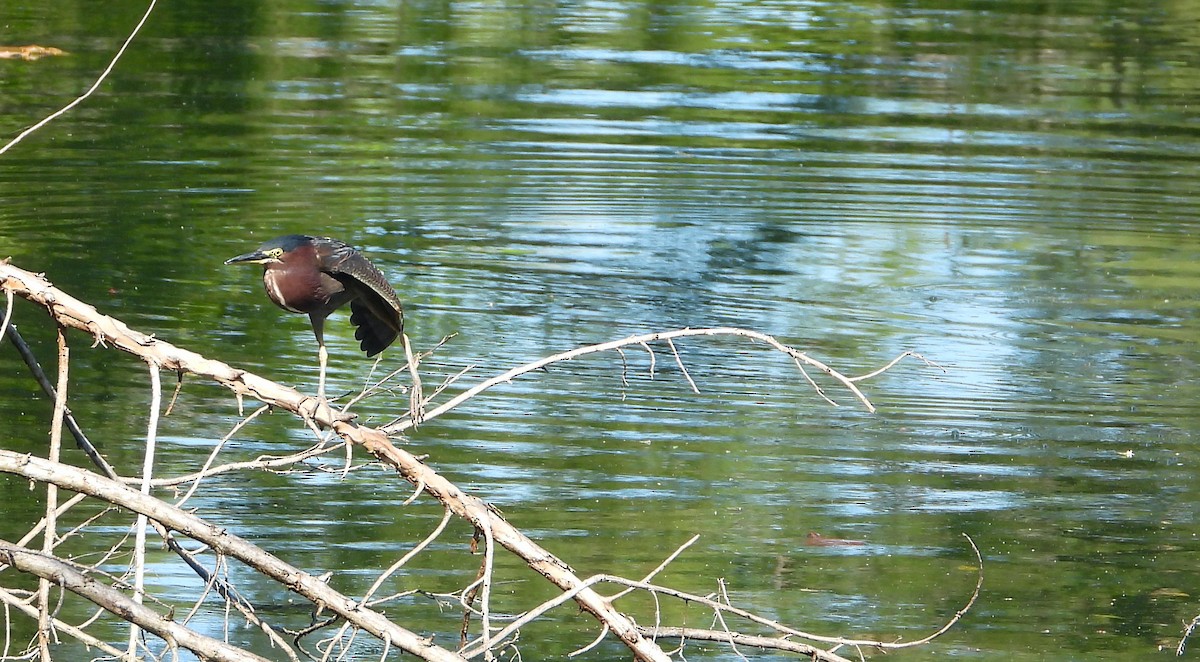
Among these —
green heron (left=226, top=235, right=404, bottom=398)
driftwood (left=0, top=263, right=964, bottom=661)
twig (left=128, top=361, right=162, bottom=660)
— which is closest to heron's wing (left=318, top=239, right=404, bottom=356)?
green heron (left=226, top=235, right=404, bottom=398)

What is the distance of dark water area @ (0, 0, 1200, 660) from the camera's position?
6559mm

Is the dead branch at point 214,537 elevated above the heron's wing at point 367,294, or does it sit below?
below

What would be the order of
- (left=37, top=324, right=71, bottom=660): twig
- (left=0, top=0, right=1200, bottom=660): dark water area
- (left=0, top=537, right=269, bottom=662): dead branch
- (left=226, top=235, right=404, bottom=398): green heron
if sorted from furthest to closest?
(left=0, top=0, right=1200, bottom=660): dark water area < (left=226, top=235, right=404, bottom=398): green heron < (left=37, top=324, right=71, bottom=660): twig < (left=0, top=537, right=269, bottom=662): dead branch

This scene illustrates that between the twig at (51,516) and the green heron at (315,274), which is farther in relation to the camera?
the green heron at (315,274)

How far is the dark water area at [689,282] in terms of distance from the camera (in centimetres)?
656

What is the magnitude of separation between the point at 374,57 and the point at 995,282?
799 cm

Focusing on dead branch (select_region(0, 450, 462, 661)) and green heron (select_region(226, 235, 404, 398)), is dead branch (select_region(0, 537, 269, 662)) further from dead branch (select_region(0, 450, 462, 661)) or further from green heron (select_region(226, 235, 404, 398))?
green heron (select_region(226, 235, 404, 398))

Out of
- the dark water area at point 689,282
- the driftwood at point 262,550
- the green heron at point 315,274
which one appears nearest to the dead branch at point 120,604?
the driftwood at point 262,550

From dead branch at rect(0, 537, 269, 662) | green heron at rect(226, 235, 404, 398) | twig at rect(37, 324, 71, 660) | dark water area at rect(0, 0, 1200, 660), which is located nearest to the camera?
dead branch at rect(0, 537, 269, 662)

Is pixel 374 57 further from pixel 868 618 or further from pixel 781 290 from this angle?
pixel 868 618

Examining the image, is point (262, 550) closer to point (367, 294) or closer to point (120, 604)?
point (120, 604)

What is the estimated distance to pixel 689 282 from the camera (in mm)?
10109

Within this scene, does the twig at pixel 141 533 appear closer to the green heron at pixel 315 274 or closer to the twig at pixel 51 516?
the twig at pixel 51 516

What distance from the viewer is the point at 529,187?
12.1 metres
